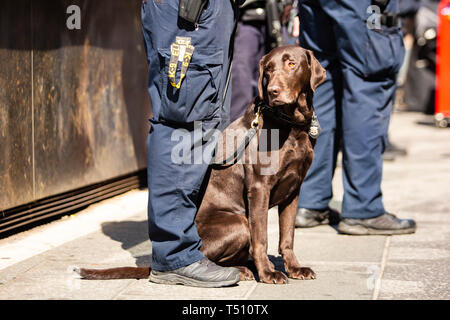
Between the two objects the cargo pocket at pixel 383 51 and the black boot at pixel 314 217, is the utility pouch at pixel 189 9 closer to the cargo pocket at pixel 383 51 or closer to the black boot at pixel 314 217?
the cargo pocket at pixel 383 51

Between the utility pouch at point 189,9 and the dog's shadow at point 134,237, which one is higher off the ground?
the utility pouch at point 189,9

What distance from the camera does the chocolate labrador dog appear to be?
12.3 feet

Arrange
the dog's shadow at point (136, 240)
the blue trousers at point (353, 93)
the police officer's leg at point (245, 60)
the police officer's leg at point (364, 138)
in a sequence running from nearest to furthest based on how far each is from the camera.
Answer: the dog's shadow at point (136, 240)
the blue trousers at point (353, 93)
the police officer's leg at point (364, 138)
the police officer's leg at point (245, 60)

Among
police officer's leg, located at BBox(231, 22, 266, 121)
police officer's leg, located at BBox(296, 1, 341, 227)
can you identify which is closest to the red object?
police officer's leg, located at BBox(231, 22, 266, 121)

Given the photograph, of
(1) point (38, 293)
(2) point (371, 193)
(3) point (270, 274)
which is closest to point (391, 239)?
(2) point (371, 193)

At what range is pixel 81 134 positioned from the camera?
216 inches

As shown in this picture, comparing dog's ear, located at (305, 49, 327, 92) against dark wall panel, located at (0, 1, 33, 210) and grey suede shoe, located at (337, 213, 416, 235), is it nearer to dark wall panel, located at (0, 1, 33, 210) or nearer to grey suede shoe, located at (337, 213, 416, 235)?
grey suede shoe, located at (337, 213, 416, 235)

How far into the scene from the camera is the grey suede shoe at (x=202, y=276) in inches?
142

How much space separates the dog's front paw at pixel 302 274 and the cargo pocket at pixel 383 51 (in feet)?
5.11

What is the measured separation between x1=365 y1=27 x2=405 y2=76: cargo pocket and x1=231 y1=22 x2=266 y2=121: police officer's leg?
1.93m

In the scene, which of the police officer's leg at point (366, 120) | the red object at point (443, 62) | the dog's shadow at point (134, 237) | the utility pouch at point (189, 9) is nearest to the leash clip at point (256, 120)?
the utility pouch at point (189, 9)

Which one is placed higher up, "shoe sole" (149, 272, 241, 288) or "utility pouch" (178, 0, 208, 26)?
"utility pouch" (178, 0, 208, 26)

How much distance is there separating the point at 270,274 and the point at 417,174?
392 centimetres
